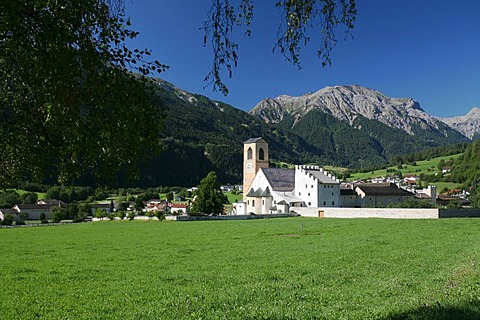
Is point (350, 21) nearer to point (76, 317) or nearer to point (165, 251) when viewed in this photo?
point (76, 317)

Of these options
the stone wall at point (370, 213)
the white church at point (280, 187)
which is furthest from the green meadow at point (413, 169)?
the stone wall at point (370, 213)

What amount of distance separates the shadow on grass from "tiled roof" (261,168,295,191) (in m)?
67.0

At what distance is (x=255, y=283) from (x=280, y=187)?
63.6 m

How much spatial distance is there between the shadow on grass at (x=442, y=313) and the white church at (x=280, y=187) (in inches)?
2390

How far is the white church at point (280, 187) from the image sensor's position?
235 feet

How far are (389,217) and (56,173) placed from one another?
53.1 metres

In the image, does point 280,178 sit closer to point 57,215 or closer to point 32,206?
point 57,215

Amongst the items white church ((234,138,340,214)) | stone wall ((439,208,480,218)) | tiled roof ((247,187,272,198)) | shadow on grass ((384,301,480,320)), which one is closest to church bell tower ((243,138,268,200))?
white church ((234,138,340,214))

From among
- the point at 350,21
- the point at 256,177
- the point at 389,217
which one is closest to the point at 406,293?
the point at 350,21

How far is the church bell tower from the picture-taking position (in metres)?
84.6

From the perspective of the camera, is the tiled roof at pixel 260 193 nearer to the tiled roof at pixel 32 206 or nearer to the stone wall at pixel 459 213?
the stone wall at pixel 459 213

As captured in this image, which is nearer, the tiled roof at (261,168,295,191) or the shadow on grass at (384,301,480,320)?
the shadow on grass at (384,301,480,320)

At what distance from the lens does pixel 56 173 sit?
23.6ft

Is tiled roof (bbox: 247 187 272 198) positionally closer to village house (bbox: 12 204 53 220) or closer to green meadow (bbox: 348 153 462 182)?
village house (bbox: 12 204 53 220)
